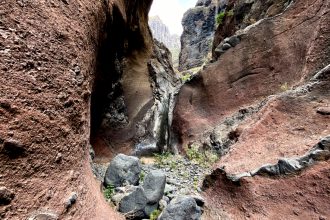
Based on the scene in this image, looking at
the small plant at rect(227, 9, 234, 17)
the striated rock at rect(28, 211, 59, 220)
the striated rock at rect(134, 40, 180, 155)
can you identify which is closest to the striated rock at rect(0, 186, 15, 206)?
the striated rock at rect(28, 211, 59, 220)

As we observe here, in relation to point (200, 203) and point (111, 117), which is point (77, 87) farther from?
point (111, 117)

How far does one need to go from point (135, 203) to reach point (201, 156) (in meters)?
4.13

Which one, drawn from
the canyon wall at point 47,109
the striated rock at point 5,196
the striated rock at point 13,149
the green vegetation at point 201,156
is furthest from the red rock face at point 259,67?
the striated rock at point 5,196

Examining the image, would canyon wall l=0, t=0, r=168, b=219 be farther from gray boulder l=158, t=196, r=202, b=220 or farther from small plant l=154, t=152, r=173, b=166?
small plant l=154, t=152, r=173, b=166

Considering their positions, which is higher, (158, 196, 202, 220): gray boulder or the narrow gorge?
A: the narrow gorge

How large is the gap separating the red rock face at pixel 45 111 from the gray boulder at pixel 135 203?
299 millimetres

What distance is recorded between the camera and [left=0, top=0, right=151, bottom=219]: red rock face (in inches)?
124

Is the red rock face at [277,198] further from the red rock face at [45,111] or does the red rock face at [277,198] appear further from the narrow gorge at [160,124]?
the red rock face at [45,111]

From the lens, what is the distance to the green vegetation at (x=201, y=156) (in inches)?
335

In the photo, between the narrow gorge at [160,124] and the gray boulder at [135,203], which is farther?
the gray boulder at [135,203]

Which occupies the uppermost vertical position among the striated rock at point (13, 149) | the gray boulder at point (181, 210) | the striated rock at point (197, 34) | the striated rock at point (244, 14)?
the striated rock at point (197, 34)

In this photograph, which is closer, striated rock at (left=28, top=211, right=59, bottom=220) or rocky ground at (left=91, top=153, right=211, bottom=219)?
striated rock at (left=28, top=211, right=59, bottom=220)

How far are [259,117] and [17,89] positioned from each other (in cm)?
Answer: 507

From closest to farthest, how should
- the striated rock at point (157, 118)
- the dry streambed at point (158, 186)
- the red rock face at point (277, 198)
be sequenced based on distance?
1. the red rock face at point (277, 198)
2. the dry streambed at point (158, 186)
3. the striated rock at point (157, 118)
